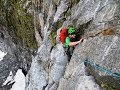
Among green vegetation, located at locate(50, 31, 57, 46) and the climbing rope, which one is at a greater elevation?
green vegetation, located at locate(50, 31, 57, 46)

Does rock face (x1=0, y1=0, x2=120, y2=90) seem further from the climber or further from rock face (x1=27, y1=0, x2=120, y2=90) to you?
the climber

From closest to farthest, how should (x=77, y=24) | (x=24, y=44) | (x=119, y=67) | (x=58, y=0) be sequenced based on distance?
(x=119, y=67) < (x=77, y=24) < (x=58, y=0) < (x=24, y=44)

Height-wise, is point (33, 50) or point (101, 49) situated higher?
point (33, 50)

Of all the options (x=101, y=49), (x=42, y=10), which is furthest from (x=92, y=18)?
(x=42, y=10)

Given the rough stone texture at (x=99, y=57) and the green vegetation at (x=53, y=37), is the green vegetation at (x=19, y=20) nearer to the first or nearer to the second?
the green vegetation at (x=53, y=37)

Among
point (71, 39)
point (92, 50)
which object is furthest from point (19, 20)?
point (92, 50)

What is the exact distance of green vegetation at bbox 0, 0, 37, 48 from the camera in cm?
3756

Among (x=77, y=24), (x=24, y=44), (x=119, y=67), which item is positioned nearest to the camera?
(x=119, y=67)

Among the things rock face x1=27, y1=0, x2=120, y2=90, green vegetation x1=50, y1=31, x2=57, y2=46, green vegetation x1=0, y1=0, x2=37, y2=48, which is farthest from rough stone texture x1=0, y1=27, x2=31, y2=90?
rock face x1=27, y1=0, x2=120, y2=90

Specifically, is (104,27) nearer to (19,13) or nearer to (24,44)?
(19,13)

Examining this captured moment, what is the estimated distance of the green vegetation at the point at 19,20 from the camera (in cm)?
3756

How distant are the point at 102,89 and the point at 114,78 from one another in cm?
76

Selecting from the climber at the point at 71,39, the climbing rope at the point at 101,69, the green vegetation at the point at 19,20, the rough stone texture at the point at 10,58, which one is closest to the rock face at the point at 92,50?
the climbing rope at the point at 101,69

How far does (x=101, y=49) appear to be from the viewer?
15023 mm
